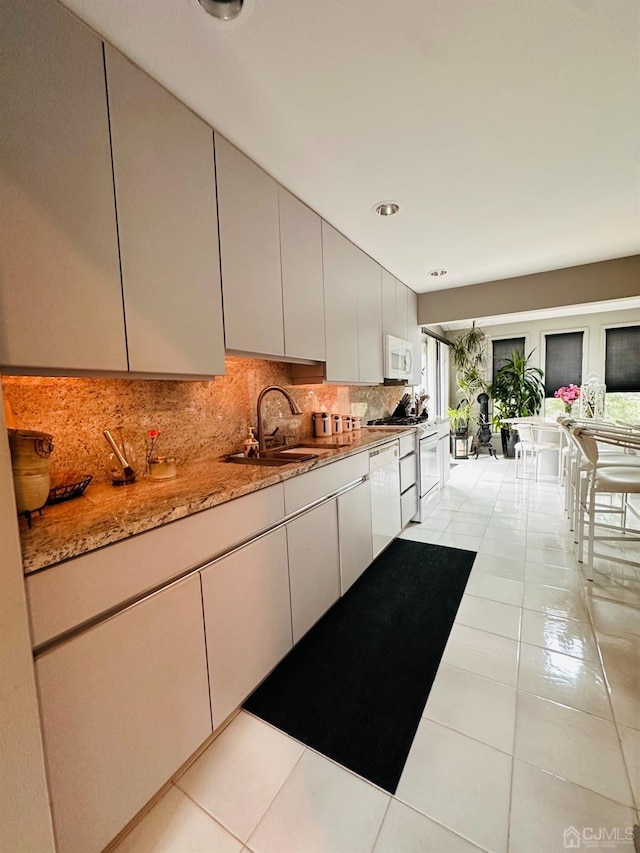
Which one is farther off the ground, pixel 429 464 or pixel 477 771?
pixel 429 464

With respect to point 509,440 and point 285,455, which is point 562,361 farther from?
point 285,455

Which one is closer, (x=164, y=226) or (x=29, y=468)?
(x=29, y=468)

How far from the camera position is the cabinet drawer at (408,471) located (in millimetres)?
3081

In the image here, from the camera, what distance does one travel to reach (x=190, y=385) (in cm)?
186

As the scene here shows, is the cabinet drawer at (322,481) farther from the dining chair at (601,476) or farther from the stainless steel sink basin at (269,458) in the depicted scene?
the dining chair at (601,476)

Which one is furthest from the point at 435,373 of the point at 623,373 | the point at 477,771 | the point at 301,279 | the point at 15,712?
the point at 15,712

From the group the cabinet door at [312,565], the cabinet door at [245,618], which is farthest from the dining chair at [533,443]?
the cabinet door at [245,618]

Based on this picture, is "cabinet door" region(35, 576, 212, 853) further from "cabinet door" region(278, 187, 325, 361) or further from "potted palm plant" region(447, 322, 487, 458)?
"potted palm plant" region(447, 322, 487, 458)

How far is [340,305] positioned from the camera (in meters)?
2.64

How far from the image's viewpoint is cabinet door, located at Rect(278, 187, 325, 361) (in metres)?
2.04

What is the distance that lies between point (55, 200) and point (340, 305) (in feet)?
6.23

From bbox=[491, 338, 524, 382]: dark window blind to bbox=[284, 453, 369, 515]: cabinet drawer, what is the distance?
17.3 feet

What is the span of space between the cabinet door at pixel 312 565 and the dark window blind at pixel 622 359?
6093 mm

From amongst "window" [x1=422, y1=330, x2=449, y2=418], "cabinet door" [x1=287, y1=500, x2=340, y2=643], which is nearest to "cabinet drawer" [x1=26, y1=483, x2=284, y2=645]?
"cabinet door" [x1=287, y1=500, x2=340, y2=643]
